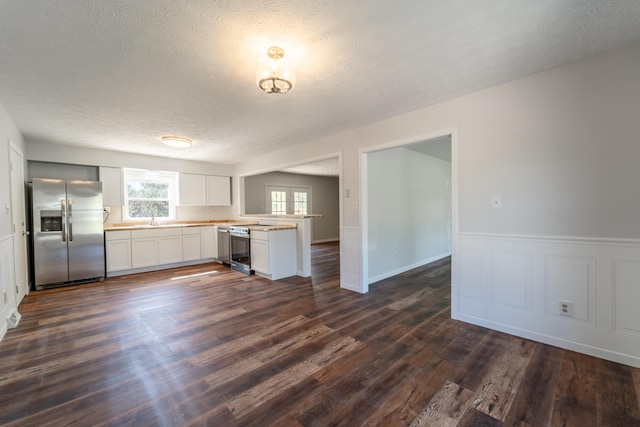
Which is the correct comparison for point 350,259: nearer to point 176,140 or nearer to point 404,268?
point 404,268

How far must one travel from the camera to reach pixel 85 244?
439 cm

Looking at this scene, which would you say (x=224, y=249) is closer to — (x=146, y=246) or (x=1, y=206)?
(x=146, y=246)

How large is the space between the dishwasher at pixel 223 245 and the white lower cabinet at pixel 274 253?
95 centimetres

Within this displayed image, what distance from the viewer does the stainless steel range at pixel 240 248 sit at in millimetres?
4922

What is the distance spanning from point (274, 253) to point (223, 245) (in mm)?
1715

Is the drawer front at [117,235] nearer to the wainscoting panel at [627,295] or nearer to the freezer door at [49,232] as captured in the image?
the freezer door at [49,232]

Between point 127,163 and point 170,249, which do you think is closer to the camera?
point 127,163

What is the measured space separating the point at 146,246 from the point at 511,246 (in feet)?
18.8

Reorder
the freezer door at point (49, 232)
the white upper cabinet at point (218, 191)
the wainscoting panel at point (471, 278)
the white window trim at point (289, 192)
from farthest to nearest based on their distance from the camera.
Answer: the white window trim at point (289, 192) → the white upper cabinet at point (218, 191) → the freezer door at point (49, 232) → the wainscoting panel at point (471, 278)

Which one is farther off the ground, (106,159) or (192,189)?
(106,159)

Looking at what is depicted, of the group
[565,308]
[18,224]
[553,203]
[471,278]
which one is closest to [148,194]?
[18,224]

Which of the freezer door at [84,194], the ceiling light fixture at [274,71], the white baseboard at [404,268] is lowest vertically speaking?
the white baseboard at [404,268]

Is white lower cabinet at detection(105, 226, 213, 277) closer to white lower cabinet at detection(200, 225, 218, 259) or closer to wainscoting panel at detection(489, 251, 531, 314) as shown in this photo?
white lower cabinet at detection(200, 225, 218, 259)

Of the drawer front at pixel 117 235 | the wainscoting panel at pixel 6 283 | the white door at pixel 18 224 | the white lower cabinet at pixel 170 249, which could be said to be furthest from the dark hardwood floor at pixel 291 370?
the white lower cabinet at pixel 170 249
